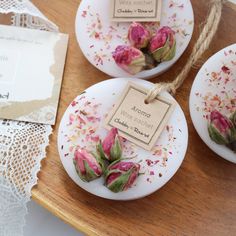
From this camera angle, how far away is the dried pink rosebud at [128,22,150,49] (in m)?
0.79

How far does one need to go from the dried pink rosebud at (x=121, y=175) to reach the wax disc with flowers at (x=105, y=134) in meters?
0.02

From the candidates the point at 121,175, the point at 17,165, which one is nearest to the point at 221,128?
the point at 121,175

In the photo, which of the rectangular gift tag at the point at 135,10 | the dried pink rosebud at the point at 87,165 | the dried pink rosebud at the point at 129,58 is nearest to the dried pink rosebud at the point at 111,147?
the dried pink rosebud at the point at 87,165

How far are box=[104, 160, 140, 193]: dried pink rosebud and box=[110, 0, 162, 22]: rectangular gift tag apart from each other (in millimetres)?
289

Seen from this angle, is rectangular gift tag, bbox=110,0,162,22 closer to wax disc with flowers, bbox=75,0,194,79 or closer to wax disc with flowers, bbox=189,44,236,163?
wax disc with flowers, bbox=75,0,194,79

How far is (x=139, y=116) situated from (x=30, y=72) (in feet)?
0.79

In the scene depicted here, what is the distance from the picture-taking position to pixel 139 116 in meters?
0.77

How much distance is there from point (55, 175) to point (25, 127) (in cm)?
11

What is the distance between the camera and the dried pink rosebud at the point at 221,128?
0.73 meters

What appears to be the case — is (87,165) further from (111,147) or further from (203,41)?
(203,41)

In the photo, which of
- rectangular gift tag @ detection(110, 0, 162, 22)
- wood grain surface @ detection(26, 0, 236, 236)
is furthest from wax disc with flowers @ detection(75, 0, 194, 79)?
wood grain surface @ detection(26, 0, 236, 236)

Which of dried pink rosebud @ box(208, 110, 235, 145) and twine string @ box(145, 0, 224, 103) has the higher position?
twine string @ box(145, 0, 224, 103)

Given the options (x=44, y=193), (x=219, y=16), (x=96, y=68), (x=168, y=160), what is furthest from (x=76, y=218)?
(x=219, y=16)

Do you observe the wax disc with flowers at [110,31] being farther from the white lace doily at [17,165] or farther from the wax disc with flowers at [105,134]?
the white lace doily at [17,165]
